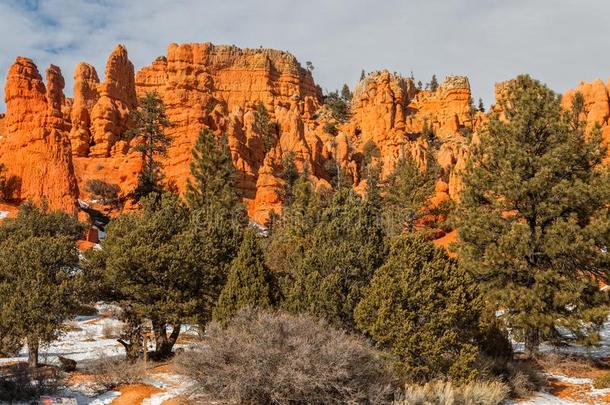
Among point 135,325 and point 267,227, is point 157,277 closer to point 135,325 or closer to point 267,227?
point 135,325

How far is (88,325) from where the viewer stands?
2934 cm

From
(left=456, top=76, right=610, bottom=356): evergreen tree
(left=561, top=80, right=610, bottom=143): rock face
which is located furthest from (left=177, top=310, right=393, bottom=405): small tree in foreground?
(left=561, top=80, right=610, bottom=143): rock face

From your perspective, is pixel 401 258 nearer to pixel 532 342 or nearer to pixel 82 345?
pixel 532 342

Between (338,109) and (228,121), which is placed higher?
(338,109)

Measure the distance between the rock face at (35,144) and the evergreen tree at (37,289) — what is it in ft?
87.4

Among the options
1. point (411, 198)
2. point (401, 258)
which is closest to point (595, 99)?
point (411, 198)

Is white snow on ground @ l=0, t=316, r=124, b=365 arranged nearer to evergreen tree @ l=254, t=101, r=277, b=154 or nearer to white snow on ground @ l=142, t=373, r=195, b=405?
white snow on ground @ l=142, t=373, r=195, b=405

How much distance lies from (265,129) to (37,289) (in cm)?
6016

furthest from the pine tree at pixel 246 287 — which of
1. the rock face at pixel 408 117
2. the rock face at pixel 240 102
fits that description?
the rock face at pixel 408 117

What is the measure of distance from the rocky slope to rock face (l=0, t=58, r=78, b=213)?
89mm

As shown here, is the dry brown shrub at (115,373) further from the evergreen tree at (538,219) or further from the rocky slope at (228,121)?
the rocky slope at (228,121)

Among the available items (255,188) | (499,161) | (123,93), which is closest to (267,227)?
(255,188)

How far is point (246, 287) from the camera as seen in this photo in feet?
58.9

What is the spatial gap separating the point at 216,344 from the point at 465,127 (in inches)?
3462
